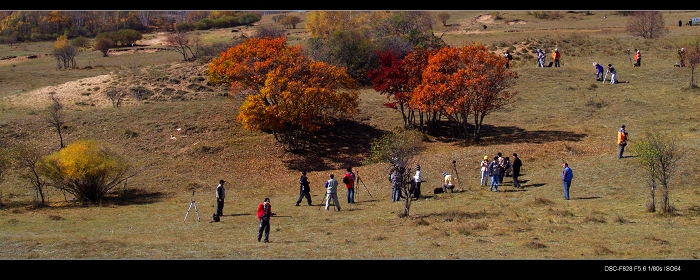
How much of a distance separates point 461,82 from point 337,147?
29.2 ft

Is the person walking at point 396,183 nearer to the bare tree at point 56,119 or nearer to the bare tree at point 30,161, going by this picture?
the bare tree at point 30,161

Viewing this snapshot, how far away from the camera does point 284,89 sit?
3938cm

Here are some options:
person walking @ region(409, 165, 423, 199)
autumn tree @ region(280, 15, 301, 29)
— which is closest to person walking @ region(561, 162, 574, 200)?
person walking @ region(409, 165, 423, 199)

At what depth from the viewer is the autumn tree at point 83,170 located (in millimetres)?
29984

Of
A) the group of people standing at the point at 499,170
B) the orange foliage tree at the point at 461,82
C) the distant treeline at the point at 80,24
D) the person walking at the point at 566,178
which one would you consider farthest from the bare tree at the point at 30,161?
the distant treeline at the point at 80,24

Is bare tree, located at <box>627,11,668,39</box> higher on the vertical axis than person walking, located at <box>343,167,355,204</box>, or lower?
higher

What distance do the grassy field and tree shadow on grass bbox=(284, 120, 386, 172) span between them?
0.51 feet

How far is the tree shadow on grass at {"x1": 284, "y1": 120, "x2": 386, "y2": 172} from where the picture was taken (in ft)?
128

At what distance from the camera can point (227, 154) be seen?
39.5 m

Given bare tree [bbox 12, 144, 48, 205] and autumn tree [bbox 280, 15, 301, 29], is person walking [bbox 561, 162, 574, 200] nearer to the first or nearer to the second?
bare tree [bbox 12, 144, 48, 205]

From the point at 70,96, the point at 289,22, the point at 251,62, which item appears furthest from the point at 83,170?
the point at 289,22

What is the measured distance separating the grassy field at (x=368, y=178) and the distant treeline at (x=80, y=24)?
2433 inches

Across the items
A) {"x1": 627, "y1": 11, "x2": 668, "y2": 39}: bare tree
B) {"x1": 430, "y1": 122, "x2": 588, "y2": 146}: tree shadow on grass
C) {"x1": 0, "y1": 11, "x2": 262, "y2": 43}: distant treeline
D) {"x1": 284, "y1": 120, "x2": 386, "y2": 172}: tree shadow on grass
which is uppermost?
{"x1": 0, "y1": 11, "x2": 262, "y2": 43}: distant treeline

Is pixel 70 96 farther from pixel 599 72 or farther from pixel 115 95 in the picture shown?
pixel 599 72
